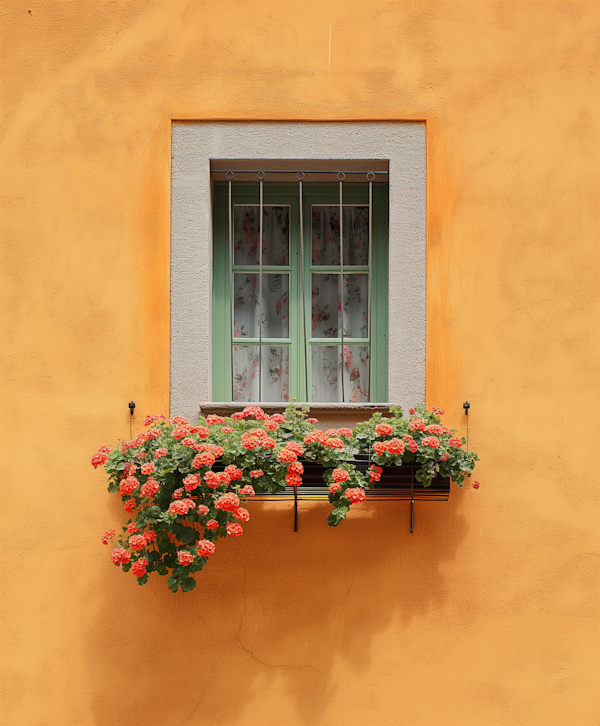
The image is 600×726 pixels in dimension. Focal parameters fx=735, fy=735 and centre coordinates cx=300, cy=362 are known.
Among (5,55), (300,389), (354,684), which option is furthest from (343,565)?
(5,55)

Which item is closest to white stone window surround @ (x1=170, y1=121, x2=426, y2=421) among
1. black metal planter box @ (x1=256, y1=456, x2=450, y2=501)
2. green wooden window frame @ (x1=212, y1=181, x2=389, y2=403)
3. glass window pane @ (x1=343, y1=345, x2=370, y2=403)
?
green wooden window frame @ (x1=212, y1=181, x2=389, y2=403)

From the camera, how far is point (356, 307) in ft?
14.6

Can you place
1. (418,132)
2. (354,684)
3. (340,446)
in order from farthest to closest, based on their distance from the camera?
(418,132) < (354,684) < (340,446)

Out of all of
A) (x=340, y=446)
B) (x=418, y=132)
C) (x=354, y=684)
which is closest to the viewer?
(x=340, y=446)

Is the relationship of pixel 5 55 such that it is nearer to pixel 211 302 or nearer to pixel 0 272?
pixel 0 272

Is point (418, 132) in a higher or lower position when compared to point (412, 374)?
higher

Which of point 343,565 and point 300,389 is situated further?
point 300,389

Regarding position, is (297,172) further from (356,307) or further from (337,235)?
(356,307)

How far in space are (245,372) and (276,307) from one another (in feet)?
1.43

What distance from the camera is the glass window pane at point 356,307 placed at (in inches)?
175

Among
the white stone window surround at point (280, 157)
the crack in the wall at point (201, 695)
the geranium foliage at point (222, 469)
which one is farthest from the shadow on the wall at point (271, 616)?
the white stone window surround at point (280, 157)

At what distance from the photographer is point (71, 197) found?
4.09 metres

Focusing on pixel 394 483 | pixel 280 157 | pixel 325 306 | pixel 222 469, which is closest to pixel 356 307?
pixel 325 306

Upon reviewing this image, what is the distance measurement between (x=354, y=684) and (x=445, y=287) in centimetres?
218
